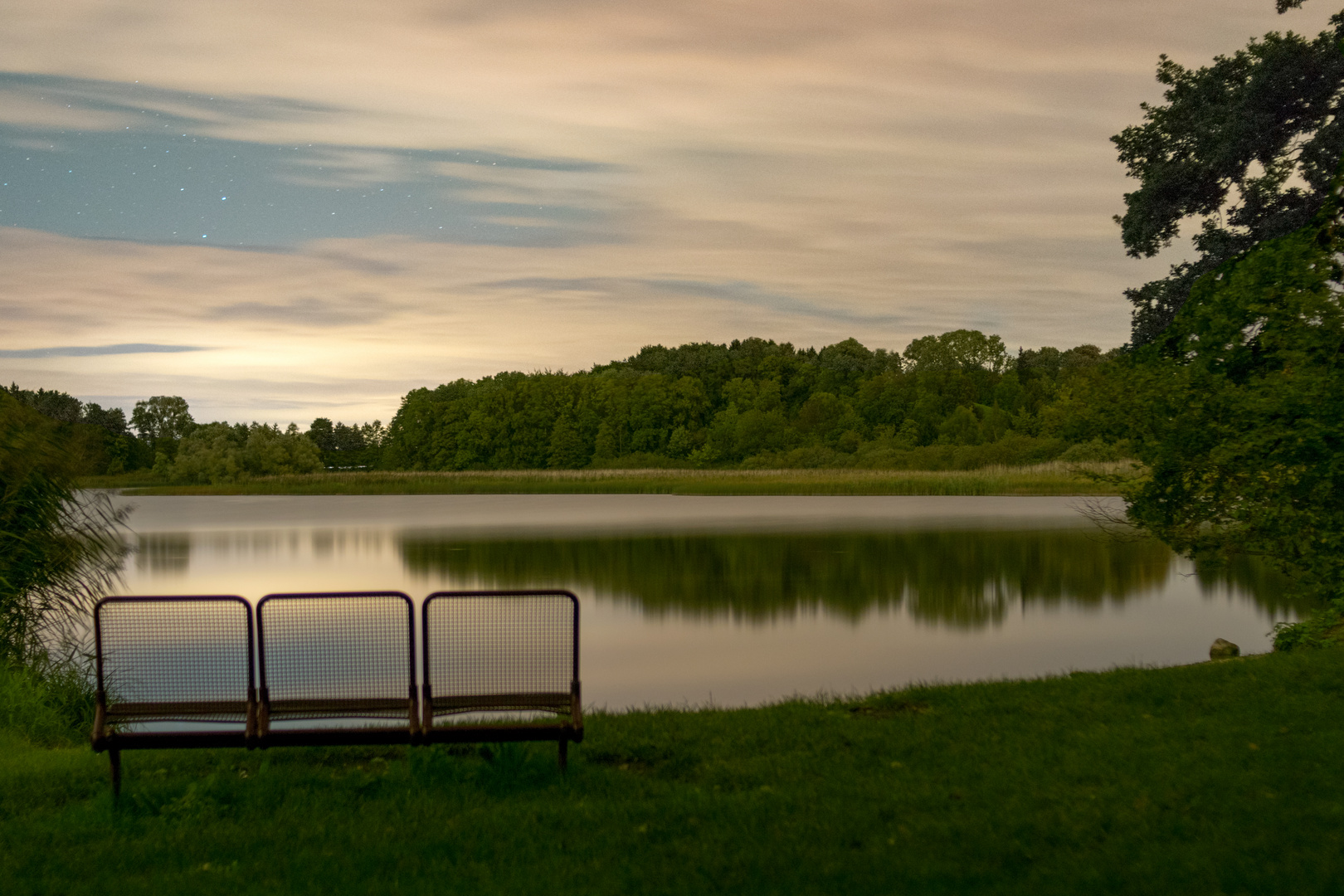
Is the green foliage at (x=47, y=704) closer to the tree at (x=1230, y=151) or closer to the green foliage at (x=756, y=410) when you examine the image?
the tree at (x=1230, y=151)

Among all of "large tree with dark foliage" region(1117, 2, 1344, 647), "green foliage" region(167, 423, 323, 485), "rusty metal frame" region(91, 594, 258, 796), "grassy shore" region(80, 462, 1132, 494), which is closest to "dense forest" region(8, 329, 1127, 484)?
"green foliage" region(167, 423, 323, 485)

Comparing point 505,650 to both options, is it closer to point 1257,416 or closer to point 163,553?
point 1257,416

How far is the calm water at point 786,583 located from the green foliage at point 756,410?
40496 mm

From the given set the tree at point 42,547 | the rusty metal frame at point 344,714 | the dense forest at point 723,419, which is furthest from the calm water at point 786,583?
the dense forest at point 723,419

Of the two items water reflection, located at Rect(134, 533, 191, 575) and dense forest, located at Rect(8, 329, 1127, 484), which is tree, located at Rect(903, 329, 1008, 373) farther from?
water reflection, located at Rect(134, 533, 191, 575)

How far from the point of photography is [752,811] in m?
6.25

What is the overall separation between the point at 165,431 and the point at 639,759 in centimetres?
11354

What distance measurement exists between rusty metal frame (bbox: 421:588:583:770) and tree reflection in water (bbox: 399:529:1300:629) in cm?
1353

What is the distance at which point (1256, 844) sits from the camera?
209 inches

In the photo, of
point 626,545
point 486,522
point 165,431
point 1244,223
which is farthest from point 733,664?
point 165,431

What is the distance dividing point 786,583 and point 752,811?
1871 centimetres

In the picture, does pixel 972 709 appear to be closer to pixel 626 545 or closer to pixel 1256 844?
pixel 1256 844

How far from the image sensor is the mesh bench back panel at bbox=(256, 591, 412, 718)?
674cm

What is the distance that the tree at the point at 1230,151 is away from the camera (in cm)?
2145
